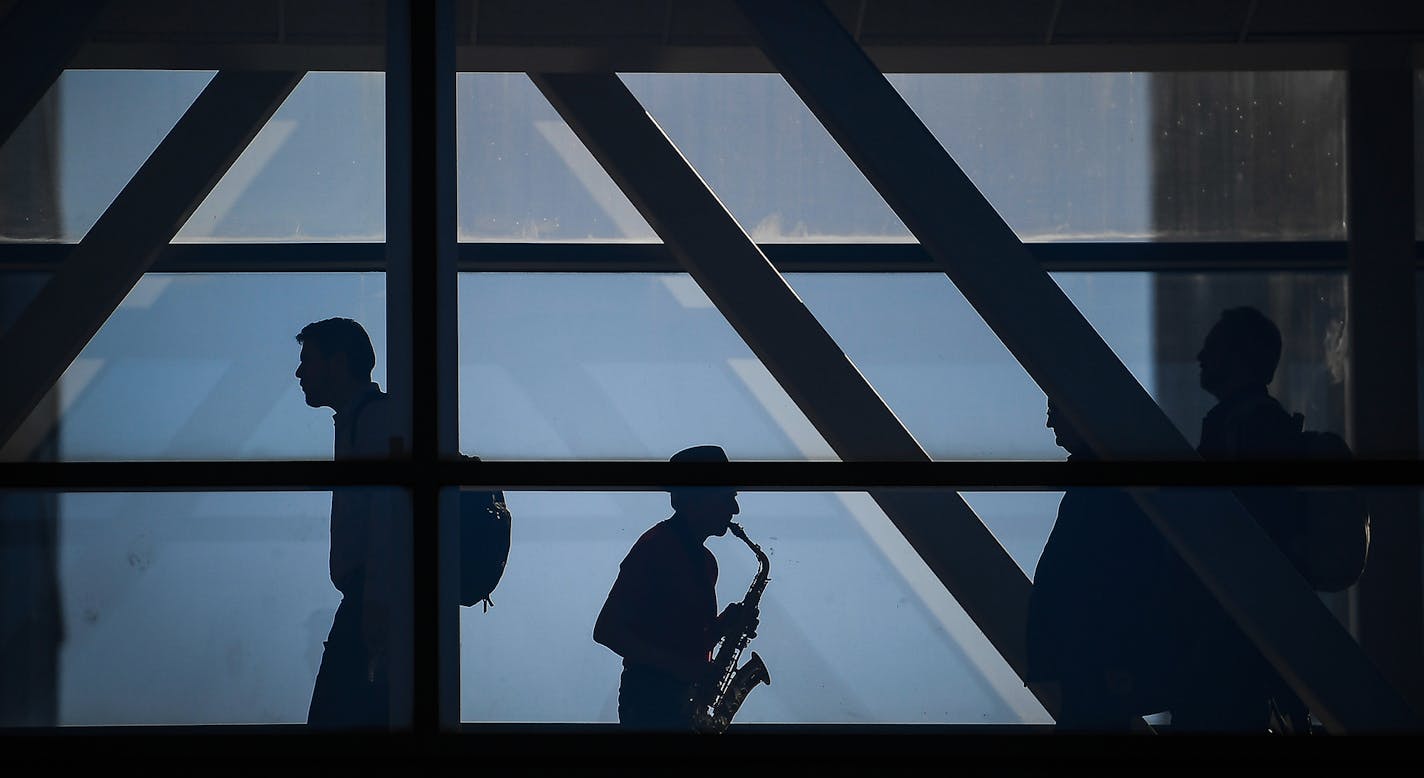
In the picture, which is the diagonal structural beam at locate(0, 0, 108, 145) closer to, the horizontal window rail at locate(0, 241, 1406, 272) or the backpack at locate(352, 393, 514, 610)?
the horizontal window rail at locate(0, 241, 1406, 272)

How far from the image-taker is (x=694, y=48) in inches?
94.8

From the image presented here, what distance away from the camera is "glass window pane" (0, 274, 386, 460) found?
2.25 m

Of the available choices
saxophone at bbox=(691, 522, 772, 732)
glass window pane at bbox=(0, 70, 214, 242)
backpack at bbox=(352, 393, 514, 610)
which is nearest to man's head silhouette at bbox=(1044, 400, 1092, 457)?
saxophone at bbox=(691, 522, 772, 732)

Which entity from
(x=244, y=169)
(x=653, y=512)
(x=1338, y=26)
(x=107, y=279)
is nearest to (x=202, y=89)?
(x=244, y=169)

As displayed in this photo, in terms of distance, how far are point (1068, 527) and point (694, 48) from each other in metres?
1.31

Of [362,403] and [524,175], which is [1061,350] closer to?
[524,175]

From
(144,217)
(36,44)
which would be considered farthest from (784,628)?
(36,44)

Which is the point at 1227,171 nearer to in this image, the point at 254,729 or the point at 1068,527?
the point at 1068,527

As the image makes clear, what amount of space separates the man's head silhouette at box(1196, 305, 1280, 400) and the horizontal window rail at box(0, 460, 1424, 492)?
196mm

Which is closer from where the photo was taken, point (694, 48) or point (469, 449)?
point (469, 449)

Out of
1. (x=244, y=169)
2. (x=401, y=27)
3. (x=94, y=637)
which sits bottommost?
(x=94, y=637)

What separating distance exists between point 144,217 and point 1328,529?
2614 mm

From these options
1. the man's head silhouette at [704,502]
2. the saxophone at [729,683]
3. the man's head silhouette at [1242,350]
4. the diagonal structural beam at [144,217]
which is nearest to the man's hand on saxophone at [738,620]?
the saxophone at [729,683]

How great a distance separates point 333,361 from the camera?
7.30 ft
